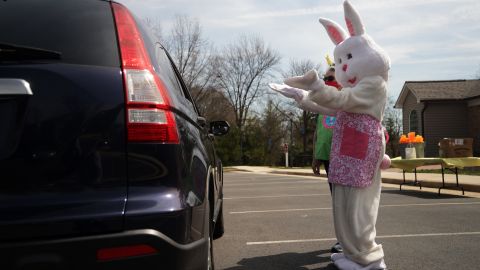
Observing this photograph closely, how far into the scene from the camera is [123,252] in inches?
69.3

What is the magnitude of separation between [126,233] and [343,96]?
219 centimetres

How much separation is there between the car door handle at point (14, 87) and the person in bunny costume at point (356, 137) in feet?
6.48

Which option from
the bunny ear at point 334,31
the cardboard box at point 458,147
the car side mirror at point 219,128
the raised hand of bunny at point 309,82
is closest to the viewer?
the raised hand of bunny at point 309,82

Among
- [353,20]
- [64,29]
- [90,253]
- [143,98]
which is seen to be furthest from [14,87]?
[353,20]

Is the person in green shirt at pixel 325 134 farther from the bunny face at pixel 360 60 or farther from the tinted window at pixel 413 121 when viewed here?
the tinted window at pixel 413 121

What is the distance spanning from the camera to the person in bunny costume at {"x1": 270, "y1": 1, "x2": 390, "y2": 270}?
11.5 feet

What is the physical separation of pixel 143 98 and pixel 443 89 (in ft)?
96.1

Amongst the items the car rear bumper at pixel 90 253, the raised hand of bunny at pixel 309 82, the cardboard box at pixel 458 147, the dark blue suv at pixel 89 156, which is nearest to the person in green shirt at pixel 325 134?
the raised hand of bunny at pixel 309 82

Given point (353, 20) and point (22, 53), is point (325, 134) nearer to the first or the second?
point (353, 20)

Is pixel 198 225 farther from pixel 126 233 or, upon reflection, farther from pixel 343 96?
pixel 343 96

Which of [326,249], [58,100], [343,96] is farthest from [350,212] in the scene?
[58,100]

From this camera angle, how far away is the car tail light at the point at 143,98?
76.6 inches

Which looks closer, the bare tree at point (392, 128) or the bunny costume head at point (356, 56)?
the bunny costume head at point (356, 56)

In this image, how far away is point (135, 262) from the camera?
177 cm
